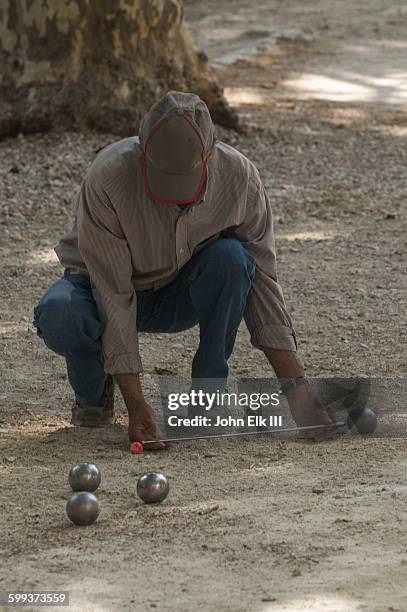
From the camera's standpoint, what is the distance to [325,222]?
330 inches

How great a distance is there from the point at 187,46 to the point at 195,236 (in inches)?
241

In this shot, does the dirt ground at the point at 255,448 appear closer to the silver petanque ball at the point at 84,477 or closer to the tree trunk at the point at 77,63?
the silver petanque ball at the point at 84,477

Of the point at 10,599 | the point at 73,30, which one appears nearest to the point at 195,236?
the point at 10,599

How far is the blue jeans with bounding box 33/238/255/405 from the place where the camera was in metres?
4.63

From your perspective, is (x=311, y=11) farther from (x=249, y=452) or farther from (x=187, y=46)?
(x=249, y=452)

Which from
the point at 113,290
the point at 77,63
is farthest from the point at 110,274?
the point at 77,63

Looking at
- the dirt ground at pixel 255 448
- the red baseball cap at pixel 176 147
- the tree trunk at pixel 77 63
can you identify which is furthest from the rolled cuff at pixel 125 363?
the tree trunk at pixel 77 63

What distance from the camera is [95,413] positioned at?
5.01 meters

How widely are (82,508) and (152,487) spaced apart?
0.93 feet

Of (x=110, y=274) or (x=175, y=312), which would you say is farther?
(x=175, y=312)

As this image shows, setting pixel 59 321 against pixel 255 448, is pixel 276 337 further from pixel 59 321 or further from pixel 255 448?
pixel 59 321

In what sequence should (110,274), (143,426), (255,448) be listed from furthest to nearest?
(255,448) < (143,426) < (110,274)

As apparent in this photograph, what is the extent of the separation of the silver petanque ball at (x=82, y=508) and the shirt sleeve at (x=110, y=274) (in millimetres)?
728

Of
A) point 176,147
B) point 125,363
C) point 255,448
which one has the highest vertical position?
point 176,147
